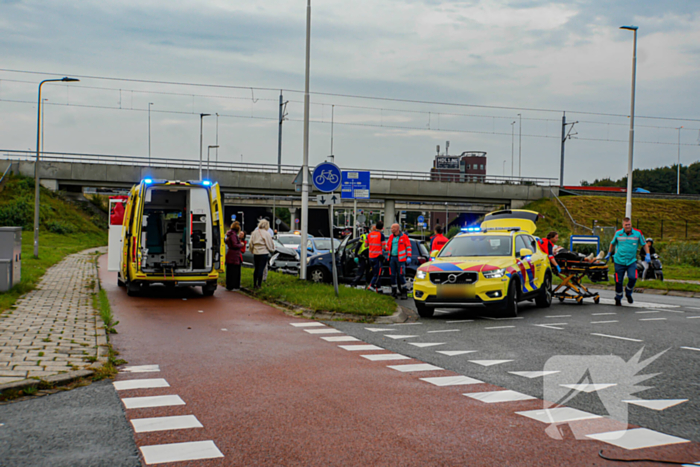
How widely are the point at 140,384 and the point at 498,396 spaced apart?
132 inches

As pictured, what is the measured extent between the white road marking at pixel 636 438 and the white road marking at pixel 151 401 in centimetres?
333

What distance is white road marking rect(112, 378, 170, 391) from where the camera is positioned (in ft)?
20.6

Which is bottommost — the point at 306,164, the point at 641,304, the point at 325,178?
the point at 641,304

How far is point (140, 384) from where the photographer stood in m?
6.42

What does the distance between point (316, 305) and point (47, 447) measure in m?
8.27

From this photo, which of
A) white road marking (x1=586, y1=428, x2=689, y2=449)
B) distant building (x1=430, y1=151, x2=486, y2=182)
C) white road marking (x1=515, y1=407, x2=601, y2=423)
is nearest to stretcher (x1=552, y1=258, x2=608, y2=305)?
white road marking (x1=515, y1=407, x2=601, y2=423)

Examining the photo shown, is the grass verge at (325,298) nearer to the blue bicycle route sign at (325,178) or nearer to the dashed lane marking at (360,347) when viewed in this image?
the blue bicycle route sign at (325,178)

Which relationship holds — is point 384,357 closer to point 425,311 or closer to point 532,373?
point 532,373

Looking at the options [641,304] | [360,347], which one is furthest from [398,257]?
[360,347]

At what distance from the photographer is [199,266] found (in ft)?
52.8

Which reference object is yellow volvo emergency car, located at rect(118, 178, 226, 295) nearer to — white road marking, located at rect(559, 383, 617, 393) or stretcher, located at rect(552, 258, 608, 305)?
stretcher, located at rect(552, 258, 608, 305)

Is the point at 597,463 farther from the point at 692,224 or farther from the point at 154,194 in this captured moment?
the point at 692,224

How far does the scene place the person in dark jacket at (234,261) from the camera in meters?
16.9

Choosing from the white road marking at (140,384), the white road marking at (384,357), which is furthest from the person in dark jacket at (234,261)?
the white road marking at (140,384)
